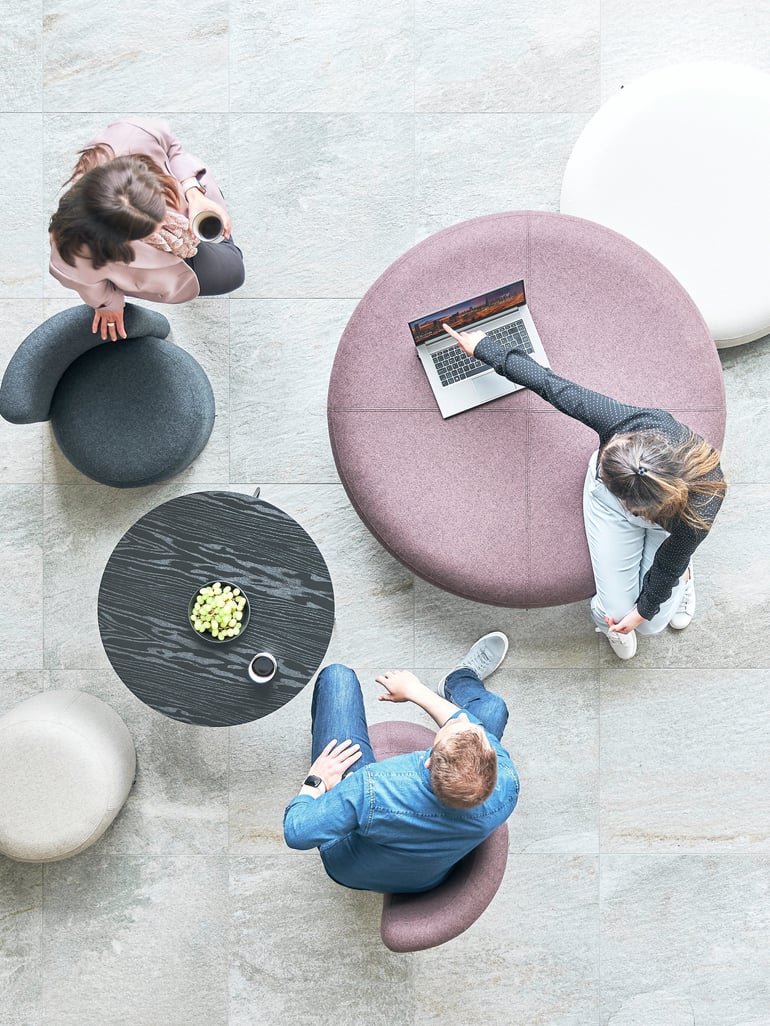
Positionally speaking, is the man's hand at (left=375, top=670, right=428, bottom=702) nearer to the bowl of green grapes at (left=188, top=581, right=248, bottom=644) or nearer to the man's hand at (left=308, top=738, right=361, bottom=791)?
the man's hand at (left=308, top=738, right=361, bottom=791)

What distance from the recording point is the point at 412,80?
3.22 meters

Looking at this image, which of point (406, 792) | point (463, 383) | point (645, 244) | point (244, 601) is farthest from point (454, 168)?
point (406, 792)

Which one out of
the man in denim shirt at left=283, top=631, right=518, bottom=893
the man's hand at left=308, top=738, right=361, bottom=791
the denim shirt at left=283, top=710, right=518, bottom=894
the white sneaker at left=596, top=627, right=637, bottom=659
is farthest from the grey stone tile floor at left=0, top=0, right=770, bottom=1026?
the denim shirt at left=283, top=710, right=518, bottom=894

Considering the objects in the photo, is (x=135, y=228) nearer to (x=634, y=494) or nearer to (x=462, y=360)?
(x=462, y=360)

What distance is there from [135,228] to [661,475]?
1560 millimetres

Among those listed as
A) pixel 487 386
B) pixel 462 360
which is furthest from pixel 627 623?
pixel 462 360

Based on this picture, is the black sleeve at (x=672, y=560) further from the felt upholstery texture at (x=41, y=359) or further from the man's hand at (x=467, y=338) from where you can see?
the felt upholstery texture at (x=41, y=359)

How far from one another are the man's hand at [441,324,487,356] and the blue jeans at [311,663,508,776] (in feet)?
3.52

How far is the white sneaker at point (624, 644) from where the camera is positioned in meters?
3.02

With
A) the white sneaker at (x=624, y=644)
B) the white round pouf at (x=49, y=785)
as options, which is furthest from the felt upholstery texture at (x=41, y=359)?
the white sneaker at (x=624, y=644)

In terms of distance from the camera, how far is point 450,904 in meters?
2.37

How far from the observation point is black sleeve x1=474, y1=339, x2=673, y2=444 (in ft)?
8.21

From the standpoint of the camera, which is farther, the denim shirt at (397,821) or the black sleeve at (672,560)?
the black sleeve at (672,560)

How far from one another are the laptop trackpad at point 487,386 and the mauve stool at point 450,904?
127 cm
